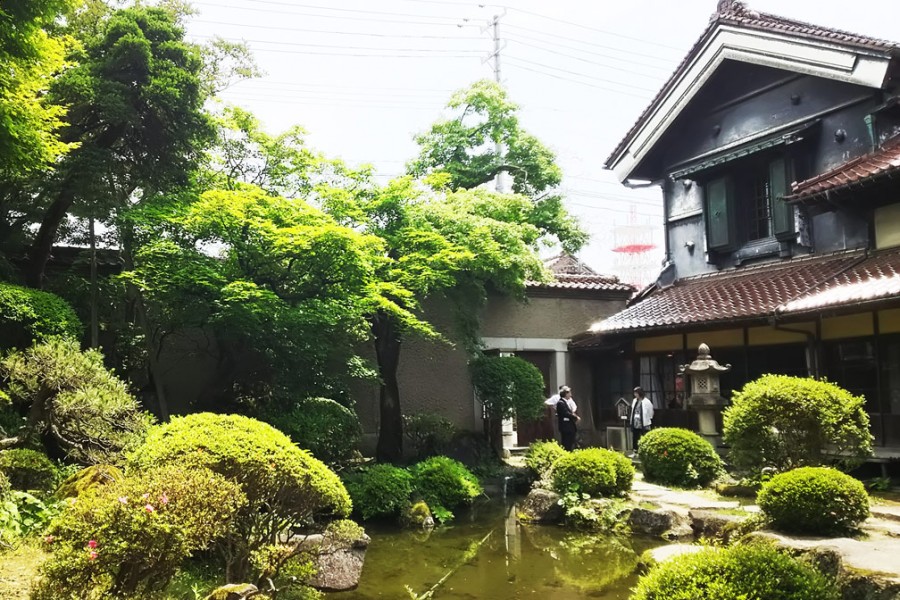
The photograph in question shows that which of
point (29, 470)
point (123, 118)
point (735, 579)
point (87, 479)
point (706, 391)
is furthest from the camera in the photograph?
point (706, 391)

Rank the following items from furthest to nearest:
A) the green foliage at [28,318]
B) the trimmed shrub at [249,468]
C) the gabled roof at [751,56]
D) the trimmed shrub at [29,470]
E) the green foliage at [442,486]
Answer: the gabled roof at [751,56]
the green foliage at [442,486]
the green foliage at [28,318]
the trimmed shrub at [29,470]
the trimmed shrub at [249,468]

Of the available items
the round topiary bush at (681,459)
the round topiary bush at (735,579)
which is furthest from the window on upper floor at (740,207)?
the round topiary bush at (735,579)

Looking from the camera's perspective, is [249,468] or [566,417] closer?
[249,468]

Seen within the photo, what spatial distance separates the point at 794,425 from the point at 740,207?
8.67 m

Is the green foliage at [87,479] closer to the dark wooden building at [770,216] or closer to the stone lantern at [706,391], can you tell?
the stone lantern at [706,391]

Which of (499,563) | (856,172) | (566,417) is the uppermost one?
(856,172)

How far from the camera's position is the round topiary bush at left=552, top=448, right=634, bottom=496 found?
10844 millimetres

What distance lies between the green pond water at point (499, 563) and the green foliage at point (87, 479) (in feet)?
9.41

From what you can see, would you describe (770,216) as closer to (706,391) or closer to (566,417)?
(706,391)

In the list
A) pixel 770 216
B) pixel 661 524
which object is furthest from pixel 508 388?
pixel 770 216

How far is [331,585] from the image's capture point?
7.20 metres

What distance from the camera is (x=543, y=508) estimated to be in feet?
36.0

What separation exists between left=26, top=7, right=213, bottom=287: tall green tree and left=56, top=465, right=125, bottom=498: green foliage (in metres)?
5.56

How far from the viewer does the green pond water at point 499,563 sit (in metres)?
7.34
